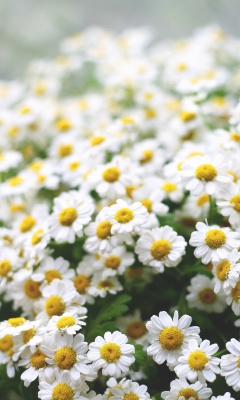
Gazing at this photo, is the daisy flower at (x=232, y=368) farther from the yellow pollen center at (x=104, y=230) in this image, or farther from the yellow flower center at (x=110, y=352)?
the yellow pollen center at (x=104, y=230)

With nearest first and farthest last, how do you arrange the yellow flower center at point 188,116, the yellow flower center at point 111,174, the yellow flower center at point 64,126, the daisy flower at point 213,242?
1. the daisy flower at point 213,242
2. the yellow flower center at point 111,174
3. the yellow flower center at point 188,116
4. the yellow flower center at point 64,126

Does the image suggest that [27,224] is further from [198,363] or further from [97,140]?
[198,363]

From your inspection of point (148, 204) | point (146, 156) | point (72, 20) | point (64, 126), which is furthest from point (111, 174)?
point (72, 20)

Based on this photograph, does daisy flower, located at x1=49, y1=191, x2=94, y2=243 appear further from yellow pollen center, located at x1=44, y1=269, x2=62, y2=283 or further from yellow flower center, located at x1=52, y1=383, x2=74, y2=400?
yellow flower center, located at x1=52, y1=383, x2=74, y2=400

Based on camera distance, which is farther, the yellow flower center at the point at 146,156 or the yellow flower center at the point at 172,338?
the yellow flower center at the point at 146,156

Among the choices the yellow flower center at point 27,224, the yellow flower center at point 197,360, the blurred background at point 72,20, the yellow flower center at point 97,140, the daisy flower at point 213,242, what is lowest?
the yellow flower center at point 197,360

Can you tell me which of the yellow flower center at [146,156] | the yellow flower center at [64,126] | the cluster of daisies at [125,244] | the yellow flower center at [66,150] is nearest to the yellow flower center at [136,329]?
the cluster of daisies at [125,244]
